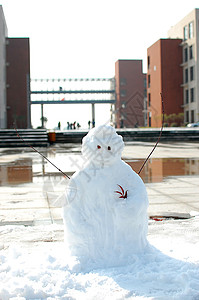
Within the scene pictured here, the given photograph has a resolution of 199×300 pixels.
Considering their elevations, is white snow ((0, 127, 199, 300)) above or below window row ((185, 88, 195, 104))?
below

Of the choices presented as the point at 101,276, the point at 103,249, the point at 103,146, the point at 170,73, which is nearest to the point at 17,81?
the point at 170,73

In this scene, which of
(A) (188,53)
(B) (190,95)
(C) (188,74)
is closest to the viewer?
(A) (188,53)

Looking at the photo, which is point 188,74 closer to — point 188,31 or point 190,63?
point 190,63

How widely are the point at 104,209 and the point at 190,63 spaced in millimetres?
50103

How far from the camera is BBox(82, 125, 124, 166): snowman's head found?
2.91m

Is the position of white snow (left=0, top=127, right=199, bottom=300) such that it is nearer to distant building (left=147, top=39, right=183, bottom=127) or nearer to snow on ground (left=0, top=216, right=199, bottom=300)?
snow on ground (left=0, top=216, right=199, bottom=300)

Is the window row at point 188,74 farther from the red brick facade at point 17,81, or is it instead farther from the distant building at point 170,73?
the red brick facade at point 17,81

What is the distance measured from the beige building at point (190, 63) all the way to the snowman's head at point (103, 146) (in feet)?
154

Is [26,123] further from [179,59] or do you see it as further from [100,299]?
[100,299]

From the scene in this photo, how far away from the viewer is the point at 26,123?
5000 cm

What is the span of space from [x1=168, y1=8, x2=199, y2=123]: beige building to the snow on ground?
47.0m

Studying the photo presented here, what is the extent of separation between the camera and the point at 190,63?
163ft

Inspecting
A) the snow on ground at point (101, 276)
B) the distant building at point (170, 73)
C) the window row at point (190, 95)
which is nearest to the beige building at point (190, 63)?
the window row at point (190, 95)

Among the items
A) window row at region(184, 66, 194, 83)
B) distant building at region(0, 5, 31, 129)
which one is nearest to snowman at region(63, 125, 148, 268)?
distant building at region(0, 5, 31, 129)
